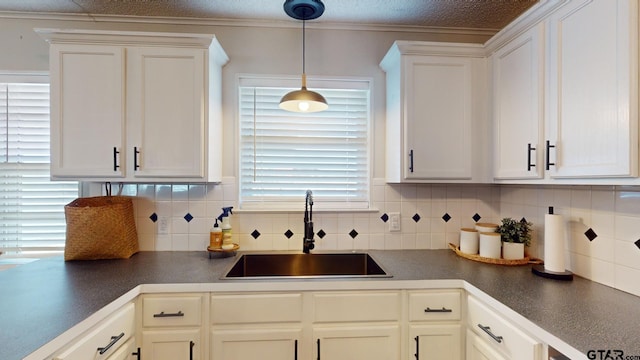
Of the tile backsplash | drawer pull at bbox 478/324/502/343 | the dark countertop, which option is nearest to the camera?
the dark countertop

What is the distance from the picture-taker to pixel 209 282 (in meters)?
1.42

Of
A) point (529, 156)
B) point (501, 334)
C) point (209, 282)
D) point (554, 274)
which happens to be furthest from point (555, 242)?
point (209, 282)

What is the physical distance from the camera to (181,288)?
1.40 meters

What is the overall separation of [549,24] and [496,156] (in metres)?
0.69

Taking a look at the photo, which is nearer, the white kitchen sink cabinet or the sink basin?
the white kitchen sink cabinet

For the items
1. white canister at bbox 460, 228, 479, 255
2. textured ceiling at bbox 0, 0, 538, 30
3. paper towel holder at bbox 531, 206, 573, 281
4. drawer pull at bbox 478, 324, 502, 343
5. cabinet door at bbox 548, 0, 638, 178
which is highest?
textured ceiling at bbox 0, 0, 538, 30

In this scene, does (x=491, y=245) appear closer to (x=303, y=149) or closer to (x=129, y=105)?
(x=303, y=149)

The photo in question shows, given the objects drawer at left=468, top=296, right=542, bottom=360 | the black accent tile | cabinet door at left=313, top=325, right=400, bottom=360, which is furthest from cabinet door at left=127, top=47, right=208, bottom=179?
the black accent tile

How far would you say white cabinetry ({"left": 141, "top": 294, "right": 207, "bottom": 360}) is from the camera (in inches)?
54.5

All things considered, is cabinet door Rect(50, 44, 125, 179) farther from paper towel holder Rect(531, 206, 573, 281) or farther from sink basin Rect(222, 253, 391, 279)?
paper towel holder Rect(531, 206, 573, 281)

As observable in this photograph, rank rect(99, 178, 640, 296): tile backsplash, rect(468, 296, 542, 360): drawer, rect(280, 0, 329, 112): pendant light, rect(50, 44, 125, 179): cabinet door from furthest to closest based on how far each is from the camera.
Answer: rect(99, 178, 640, 296): tile backsplash
rect(50, 44, 125, 179): cabinet door
rect(280, 0, 329, 112): pendant light
rect(468, 296, 542, 360): drawer

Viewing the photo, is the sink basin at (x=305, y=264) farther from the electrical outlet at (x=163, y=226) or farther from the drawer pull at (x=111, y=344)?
the drawer pull at (x=111, y=344)

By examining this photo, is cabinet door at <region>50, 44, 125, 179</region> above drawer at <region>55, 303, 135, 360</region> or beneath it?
above

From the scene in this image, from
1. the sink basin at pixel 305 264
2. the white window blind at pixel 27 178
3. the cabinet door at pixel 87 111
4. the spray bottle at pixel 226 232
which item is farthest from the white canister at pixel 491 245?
the white window blind at pixel 27 178
